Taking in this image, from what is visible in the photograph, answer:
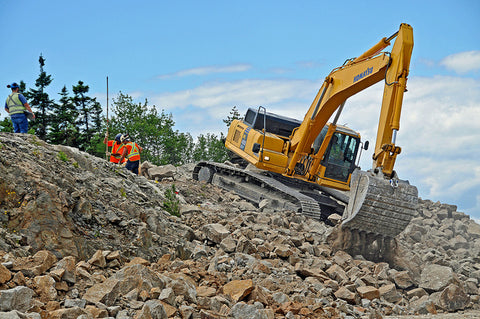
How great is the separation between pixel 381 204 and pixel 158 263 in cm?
430

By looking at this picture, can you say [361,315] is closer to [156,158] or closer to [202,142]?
[156,158]

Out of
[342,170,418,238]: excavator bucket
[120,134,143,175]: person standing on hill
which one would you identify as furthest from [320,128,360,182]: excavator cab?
[342,170,418,238]: excavator bucket

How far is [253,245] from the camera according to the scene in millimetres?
7883

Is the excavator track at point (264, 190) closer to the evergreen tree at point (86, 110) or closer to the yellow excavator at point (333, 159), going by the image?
the yellow excavator at point (333, 159)

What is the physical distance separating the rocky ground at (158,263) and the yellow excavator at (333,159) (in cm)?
102

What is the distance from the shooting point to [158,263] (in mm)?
6500

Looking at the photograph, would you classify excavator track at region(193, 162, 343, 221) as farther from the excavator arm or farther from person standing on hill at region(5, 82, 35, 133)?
person standing on hill at region(5, 82, 35, 133)

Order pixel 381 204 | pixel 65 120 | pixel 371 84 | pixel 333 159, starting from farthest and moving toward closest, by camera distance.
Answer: pixel 65 120 → pixel 333 159 → pixel 371 84 → pixel 381 204

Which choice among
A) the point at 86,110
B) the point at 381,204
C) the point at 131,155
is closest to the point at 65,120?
the point at 86,110

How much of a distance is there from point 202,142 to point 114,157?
27.9 meters

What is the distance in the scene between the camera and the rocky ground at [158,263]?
4.69 m

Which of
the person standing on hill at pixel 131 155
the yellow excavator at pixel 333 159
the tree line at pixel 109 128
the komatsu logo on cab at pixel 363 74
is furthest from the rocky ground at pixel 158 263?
the tree line at pixel 109 128

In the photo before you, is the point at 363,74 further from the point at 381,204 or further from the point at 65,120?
the point at 65,120

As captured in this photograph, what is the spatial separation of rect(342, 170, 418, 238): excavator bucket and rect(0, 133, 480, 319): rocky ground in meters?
0.64
